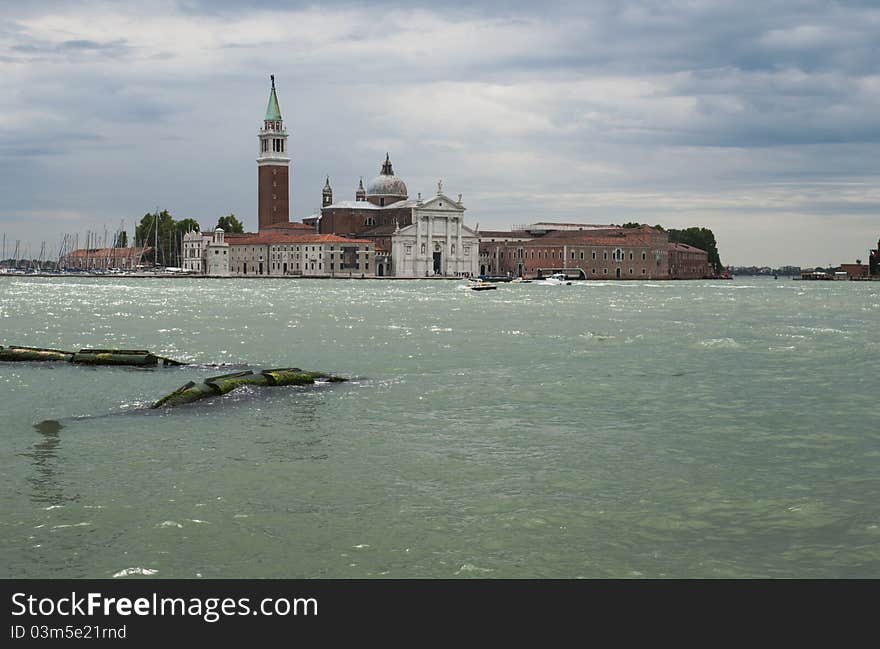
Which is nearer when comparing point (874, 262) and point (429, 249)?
point (429, 249)

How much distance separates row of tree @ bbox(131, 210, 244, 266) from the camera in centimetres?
13588

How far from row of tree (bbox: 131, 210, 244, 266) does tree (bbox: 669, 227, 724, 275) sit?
64.6m

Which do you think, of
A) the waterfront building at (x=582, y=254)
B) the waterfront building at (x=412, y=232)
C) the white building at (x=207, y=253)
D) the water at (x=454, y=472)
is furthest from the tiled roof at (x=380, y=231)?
the water at (x=454, y=472)

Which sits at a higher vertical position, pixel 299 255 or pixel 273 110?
pixel 273 110

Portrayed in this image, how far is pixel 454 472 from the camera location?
31.2ft

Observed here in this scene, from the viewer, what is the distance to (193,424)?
12.1 meters

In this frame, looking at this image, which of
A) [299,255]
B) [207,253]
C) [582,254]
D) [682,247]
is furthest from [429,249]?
[682,247]

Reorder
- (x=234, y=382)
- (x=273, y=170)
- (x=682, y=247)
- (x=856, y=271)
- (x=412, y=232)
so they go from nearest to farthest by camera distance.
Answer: (x=234, y=382) < (x=412, y=232) < (x=273, y=170) < (x=682, y=247) < (x=856, y=271)

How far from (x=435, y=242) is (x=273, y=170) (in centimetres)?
2261

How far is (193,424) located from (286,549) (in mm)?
5247

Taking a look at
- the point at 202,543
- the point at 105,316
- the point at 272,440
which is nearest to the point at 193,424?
the point at 272,440

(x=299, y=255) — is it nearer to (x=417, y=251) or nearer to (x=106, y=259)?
(x=417, y=251)
